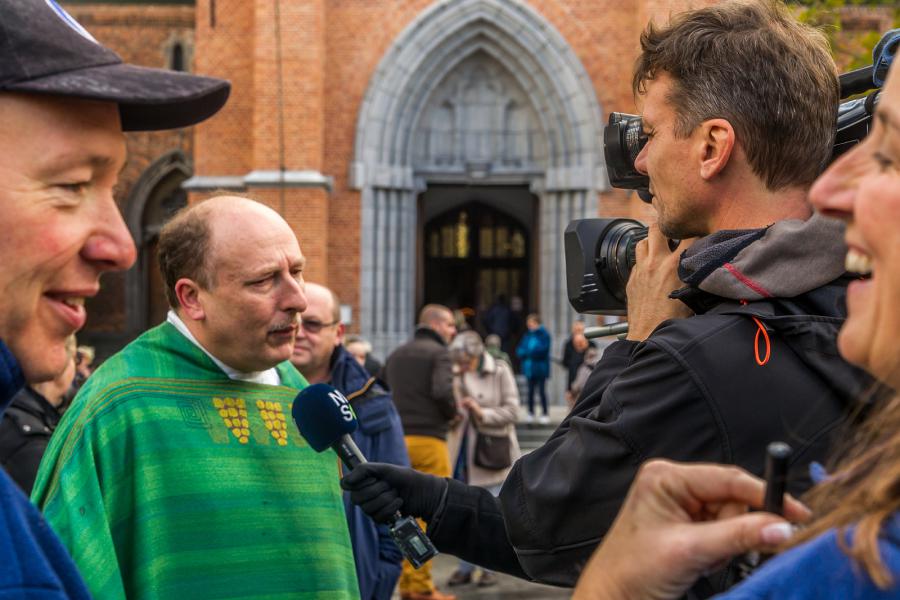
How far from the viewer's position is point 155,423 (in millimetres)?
2672

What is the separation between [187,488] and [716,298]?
1459 millimetres

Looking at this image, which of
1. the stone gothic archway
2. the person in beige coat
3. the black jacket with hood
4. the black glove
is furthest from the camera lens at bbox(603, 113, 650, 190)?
the stone gothic archway

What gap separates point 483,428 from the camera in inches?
314

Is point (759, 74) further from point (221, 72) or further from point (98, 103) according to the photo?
point (221, 72)

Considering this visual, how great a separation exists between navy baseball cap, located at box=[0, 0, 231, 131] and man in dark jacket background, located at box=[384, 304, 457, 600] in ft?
19.4

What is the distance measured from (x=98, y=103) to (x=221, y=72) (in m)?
16.7

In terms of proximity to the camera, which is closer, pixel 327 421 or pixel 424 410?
pixel 327 421

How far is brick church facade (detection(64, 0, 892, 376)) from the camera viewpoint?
55.5 ft

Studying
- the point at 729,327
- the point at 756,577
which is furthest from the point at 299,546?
the point at 756,577

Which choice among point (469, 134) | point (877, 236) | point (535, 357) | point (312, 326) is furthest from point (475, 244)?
point (877, 236)

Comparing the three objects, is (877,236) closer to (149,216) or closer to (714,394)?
(714,394)

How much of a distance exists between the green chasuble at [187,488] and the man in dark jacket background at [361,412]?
1034 mm

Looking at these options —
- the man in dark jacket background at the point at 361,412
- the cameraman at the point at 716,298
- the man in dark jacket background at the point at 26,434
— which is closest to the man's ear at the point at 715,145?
the cameraman at the point at 716,298

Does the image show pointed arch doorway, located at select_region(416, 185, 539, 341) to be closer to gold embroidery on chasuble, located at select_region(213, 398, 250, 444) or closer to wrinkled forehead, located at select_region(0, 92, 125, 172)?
gold embroidery on chasuble, located at select_region(213, 398, 250, 444)
